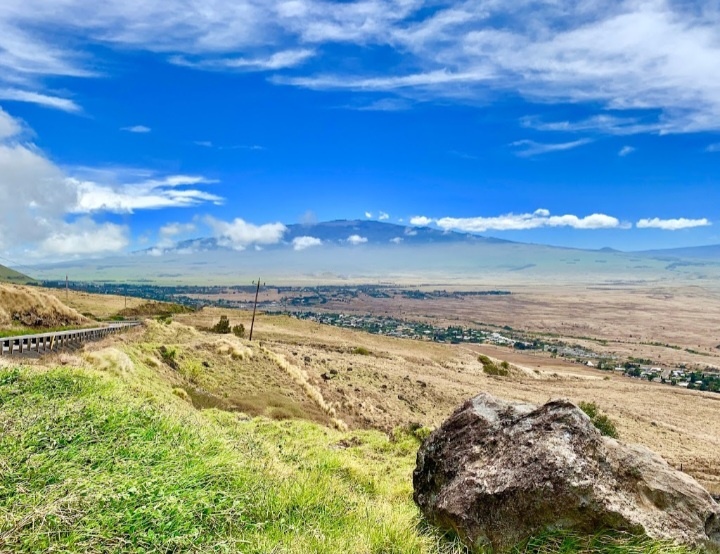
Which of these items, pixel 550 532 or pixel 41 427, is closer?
pixel 550 532

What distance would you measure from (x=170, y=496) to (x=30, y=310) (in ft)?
109

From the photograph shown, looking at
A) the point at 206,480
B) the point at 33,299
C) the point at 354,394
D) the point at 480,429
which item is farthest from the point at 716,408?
the point at 33,299

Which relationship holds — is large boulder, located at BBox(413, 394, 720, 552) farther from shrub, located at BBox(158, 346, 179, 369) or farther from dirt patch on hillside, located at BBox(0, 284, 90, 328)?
dirt patch on hillside, located at BBox(0, 284, 90, 328)

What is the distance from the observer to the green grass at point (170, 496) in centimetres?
466

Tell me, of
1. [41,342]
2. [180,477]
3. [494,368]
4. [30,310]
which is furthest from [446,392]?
[180,477]

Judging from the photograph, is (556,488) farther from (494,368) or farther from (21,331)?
(494,368)

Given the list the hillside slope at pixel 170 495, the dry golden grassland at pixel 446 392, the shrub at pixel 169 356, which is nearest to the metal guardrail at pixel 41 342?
the shrub at pixel 169 356

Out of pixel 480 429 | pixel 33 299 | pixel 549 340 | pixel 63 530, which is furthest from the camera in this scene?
pixel 549 340

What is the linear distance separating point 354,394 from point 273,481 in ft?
71.7

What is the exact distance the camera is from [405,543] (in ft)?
18.6

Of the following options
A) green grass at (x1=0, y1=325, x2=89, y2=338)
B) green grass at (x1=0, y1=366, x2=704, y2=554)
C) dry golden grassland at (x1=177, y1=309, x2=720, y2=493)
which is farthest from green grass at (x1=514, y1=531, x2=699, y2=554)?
green grass at (x1=0, y1=325, x2=89, y2=338)

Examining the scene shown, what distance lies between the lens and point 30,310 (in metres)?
32.7

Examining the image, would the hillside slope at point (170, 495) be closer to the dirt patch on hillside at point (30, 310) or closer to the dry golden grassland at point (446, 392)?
the dry golden grassland at point (446, 392)

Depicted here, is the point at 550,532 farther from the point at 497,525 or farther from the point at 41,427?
the point at 41,427
